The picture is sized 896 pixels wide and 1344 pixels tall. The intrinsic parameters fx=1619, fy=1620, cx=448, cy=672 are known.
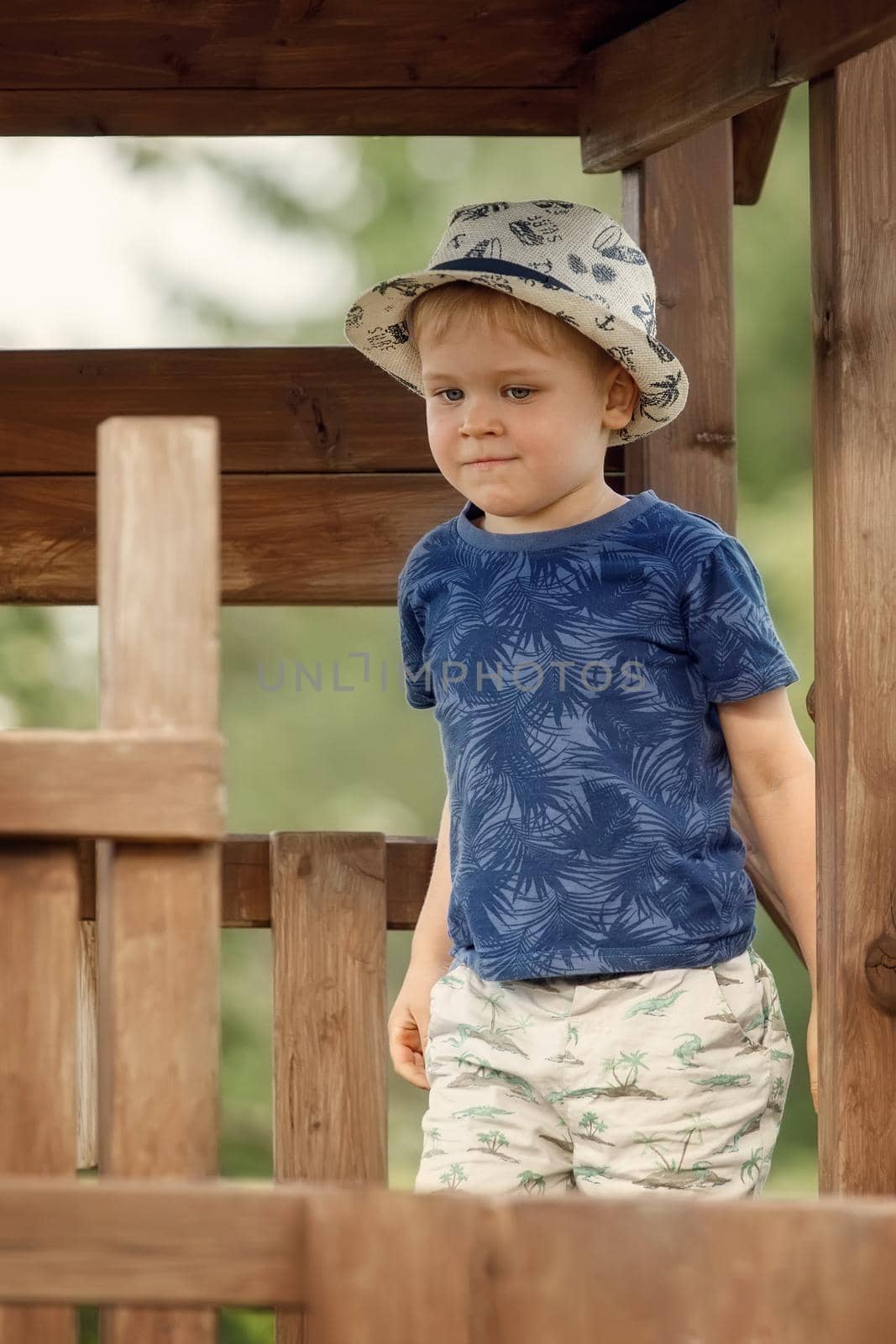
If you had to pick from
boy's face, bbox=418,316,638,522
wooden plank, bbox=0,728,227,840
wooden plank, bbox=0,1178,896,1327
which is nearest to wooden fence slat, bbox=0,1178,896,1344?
wooden plank, bbox=0,1178,896,1327

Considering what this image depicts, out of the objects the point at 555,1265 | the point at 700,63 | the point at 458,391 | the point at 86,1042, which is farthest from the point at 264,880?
the point at 555,1265

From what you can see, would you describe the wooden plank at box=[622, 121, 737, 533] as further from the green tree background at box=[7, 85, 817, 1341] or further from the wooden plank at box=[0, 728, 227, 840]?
the green tree background at box=[7, 85, 817, 1341]

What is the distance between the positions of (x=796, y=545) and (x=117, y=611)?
22.5ft

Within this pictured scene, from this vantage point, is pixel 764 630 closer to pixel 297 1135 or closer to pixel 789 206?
pixel 297 1135

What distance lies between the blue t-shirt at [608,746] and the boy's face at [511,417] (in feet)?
0.24

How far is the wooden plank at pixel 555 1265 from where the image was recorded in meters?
0.96

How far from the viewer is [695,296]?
246cm

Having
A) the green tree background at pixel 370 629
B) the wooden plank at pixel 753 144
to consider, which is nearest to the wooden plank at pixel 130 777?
the wooden plank at pixel 753 144

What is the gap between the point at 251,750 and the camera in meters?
9.22

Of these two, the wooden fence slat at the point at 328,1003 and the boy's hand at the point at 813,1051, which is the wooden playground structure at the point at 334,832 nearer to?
the wooden fence slat at the point at 328,1003

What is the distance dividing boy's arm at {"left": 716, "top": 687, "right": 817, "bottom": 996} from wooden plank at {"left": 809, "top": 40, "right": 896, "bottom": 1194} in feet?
0.76

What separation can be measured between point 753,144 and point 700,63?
29.9 inches

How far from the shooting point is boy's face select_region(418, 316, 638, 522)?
1.93 meters

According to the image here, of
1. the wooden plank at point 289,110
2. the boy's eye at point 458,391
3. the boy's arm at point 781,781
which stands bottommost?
the boy's arm at point 781,781
